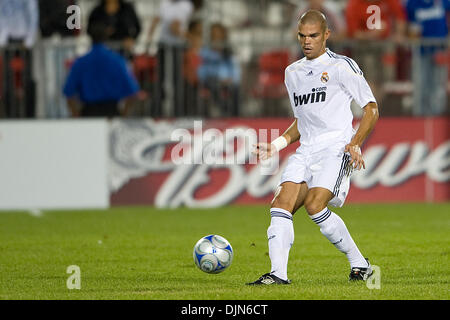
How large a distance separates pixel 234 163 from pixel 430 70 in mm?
3378

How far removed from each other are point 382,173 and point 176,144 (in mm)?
3100

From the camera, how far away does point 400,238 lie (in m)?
13.1

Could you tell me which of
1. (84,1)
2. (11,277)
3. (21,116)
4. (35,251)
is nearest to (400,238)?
(35,251)

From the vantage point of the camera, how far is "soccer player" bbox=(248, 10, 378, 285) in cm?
907

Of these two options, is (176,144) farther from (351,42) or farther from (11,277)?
(11,277)

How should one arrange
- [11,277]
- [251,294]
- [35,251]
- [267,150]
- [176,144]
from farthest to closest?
[176,144]
[35,251]
[11,277]
[267,150]
[251,294]

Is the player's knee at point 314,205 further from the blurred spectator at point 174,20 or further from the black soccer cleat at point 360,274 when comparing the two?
the blurred spectator at point 174,20

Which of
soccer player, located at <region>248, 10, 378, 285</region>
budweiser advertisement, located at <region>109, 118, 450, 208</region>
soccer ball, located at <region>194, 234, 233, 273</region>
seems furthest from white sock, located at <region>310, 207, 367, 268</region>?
budweiser advertisement, located at <region>109, 118, 450, 208</region>

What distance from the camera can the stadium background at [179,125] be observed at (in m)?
17.2

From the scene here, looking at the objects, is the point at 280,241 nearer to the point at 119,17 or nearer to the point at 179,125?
the point at 179,125

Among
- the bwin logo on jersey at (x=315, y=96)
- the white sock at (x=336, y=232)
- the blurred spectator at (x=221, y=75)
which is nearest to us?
the white sock at (x=336, y=232)

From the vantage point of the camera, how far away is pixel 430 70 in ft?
59.1

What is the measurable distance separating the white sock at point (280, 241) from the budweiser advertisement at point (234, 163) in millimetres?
8161

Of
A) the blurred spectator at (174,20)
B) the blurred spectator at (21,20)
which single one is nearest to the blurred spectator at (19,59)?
the blurred spectator at (21,20)
